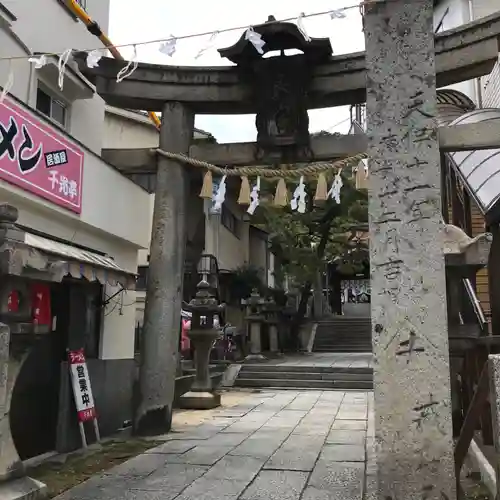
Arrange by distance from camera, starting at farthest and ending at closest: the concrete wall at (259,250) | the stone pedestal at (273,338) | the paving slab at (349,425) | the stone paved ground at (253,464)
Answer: the concrete wall at (259,250)
the stone pedestal at (273,338)
the paving slab at (349,425)
the stone paved ground at (253,464)

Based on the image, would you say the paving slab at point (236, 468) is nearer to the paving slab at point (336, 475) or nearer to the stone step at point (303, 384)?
the paving slab at point (336, 475)

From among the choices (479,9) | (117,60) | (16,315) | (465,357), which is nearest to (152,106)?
(117,60)

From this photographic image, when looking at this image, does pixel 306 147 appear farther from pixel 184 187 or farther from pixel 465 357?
pixel 465 357

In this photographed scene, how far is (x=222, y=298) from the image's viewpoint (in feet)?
79.0

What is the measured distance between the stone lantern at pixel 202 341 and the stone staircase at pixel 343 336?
1550 cm

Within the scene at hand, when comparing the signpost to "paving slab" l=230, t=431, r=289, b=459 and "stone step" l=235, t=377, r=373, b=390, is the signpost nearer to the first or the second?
"paving slab" l=230, t=431, r=289, b=459

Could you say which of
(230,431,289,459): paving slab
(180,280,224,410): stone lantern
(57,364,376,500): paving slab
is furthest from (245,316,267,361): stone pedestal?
(230,431,289,459): paving slab

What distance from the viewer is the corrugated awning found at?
6.08 m

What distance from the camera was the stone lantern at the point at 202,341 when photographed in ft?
40.9

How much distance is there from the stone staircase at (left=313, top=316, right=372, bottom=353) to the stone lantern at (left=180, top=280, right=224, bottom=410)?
15.5 meters

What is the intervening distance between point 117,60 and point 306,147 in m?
3.51

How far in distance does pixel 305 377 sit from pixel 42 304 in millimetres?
11627

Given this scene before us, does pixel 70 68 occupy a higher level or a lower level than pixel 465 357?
higher

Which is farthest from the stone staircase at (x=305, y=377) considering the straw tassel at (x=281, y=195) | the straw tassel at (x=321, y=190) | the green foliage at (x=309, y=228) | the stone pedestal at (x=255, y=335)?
the straw tassel at (x=321, y=190)
